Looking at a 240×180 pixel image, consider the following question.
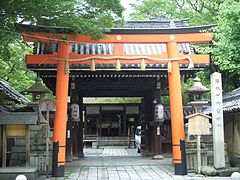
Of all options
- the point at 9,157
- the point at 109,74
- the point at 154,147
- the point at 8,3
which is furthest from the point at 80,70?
the point at 8,3

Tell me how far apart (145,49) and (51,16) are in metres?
9.71

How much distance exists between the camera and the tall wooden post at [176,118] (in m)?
12.4

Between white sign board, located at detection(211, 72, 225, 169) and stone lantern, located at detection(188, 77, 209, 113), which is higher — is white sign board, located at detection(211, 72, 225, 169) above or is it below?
below

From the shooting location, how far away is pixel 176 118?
41.9ft

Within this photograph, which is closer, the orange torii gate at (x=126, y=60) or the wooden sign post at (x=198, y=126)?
the orange torii gate at (x=126, y=60)

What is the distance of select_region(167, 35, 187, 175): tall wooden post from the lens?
1239cm

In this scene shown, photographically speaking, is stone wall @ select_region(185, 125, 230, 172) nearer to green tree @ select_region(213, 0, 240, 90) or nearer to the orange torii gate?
the orange torii gate

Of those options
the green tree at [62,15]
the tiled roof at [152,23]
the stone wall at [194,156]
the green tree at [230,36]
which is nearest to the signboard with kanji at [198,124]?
the stone wall at [194,156]

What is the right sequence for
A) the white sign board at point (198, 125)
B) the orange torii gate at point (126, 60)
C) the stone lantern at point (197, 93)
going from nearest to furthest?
the orange torii gate at point (126, 60) → the white sign board at point (198, 125) → the stone lantern at point (197, 93)

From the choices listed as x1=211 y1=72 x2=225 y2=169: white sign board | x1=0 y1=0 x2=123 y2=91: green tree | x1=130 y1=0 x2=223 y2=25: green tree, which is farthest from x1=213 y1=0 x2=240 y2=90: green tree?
x1=130 y1=0 x2=223 y2=25: green tree

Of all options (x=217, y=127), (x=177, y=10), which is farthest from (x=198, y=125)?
(x=177, y=10)

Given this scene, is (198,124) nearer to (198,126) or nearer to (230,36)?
(198,126)

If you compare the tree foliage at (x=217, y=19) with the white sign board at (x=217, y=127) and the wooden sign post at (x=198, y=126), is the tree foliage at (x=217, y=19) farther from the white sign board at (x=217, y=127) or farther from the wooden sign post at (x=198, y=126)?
the wooden sign post at (x=198, y=126)

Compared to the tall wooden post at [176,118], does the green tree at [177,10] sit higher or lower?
higher
